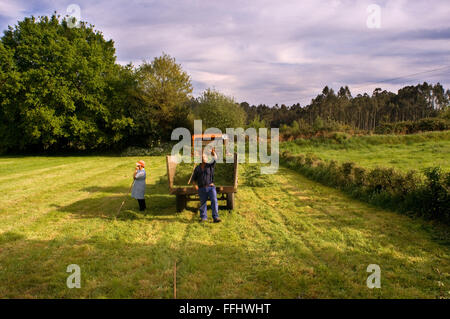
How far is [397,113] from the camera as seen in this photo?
65375mm

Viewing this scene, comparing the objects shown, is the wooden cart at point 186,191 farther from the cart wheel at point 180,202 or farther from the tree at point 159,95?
the tree at point 159,95

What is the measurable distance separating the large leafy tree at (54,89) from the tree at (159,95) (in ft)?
5.70

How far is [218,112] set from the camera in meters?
30.4

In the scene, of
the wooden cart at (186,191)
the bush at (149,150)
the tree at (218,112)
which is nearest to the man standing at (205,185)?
the wooden cart at (186,191)

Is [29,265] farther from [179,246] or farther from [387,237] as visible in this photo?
[387,237]

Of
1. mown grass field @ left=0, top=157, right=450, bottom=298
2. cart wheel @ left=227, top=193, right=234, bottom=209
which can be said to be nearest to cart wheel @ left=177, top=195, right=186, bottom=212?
mown grass field @ left=0, top=157, right=450, bottom=298

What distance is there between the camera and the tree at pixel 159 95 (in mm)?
25562

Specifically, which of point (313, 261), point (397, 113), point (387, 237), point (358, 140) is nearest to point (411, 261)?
point (387, 237)

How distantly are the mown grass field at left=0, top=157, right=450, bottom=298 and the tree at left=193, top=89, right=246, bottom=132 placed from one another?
2125 centimetres

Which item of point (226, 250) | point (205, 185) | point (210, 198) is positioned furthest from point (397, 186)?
point (226, 250)

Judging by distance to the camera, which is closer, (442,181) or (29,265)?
(29,265)

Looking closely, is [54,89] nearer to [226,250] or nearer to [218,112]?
[218,112]
